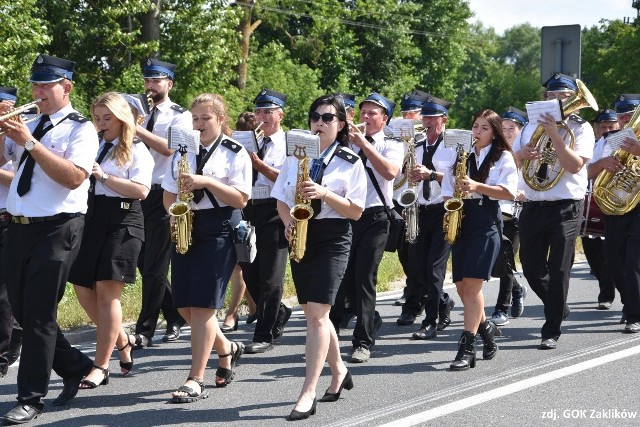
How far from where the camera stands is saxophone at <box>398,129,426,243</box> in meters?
10.3

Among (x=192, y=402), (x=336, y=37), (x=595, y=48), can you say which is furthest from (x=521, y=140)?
(x=595, y=48)

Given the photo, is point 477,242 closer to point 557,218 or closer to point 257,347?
point 557,218

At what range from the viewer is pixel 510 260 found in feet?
36.5

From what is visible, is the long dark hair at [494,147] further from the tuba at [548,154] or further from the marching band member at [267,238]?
the marching band member at [267,238]

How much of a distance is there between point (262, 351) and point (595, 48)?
151 feet

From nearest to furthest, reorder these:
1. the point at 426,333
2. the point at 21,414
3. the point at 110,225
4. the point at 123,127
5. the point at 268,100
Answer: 1. the point at 21,414
2. the point at 123,127
3. the point at 110,225
4. the point at 268,100
5. the point at 426,333

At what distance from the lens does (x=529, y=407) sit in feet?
23.3

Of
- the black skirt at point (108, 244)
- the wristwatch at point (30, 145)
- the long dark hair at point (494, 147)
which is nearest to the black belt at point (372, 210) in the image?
the long dark hair at point (494, 147)

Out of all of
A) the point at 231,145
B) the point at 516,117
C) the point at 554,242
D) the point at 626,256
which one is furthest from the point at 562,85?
the point at 231,145

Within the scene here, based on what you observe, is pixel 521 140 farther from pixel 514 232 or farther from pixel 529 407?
pixel 529 407

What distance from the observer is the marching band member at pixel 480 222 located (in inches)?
333

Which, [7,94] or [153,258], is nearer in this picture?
[7,94]

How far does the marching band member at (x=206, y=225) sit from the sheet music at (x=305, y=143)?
73cm

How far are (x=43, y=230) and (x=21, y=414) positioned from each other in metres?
1.08
